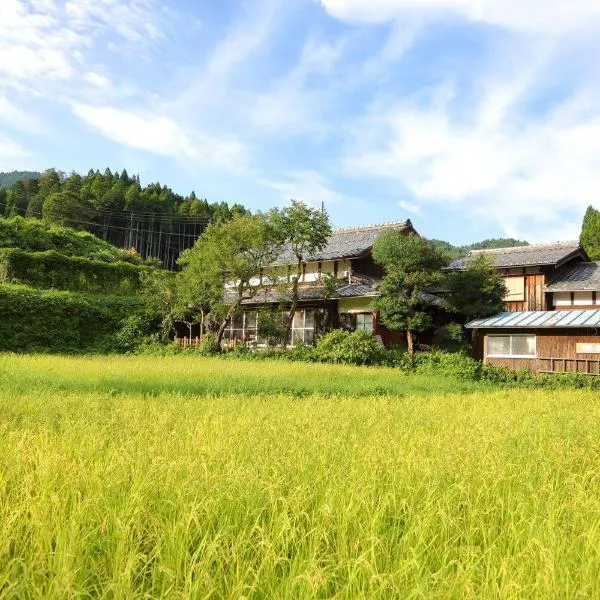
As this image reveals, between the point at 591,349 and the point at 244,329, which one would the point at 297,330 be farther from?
the point at 591,349

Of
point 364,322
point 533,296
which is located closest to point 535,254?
point 533,296

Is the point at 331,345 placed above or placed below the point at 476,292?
below

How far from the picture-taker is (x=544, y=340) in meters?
17.0

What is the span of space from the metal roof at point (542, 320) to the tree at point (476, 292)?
54 centimetres

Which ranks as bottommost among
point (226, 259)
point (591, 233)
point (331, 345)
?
point (331, 345)

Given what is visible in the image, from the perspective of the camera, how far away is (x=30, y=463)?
2.88 metres

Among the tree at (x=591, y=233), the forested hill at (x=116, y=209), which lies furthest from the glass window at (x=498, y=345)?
the forested hill at (x=116, y=209)

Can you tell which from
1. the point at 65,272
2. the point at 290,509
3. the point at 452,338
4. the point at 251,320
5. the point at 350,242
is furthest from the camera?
the point at 350,242

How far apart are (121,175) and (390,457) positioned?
187 feet

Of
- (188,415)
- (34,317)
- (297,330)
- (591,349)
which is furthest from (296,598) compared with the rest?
(297,330)

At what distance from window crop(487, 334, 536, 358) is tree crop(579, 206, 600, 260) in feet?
58.2

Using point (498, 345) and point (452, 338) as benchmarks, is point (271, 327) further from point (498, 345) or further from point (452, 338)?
point (498, 345)

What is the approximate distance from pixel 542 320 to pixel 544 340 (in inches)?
26.1

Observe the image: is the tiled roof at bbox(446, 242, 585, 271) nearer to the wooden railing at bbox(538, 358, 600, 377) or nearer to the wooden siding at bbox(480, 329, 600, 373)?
the wooden siding at bbox(480, 329, 600, 373)
